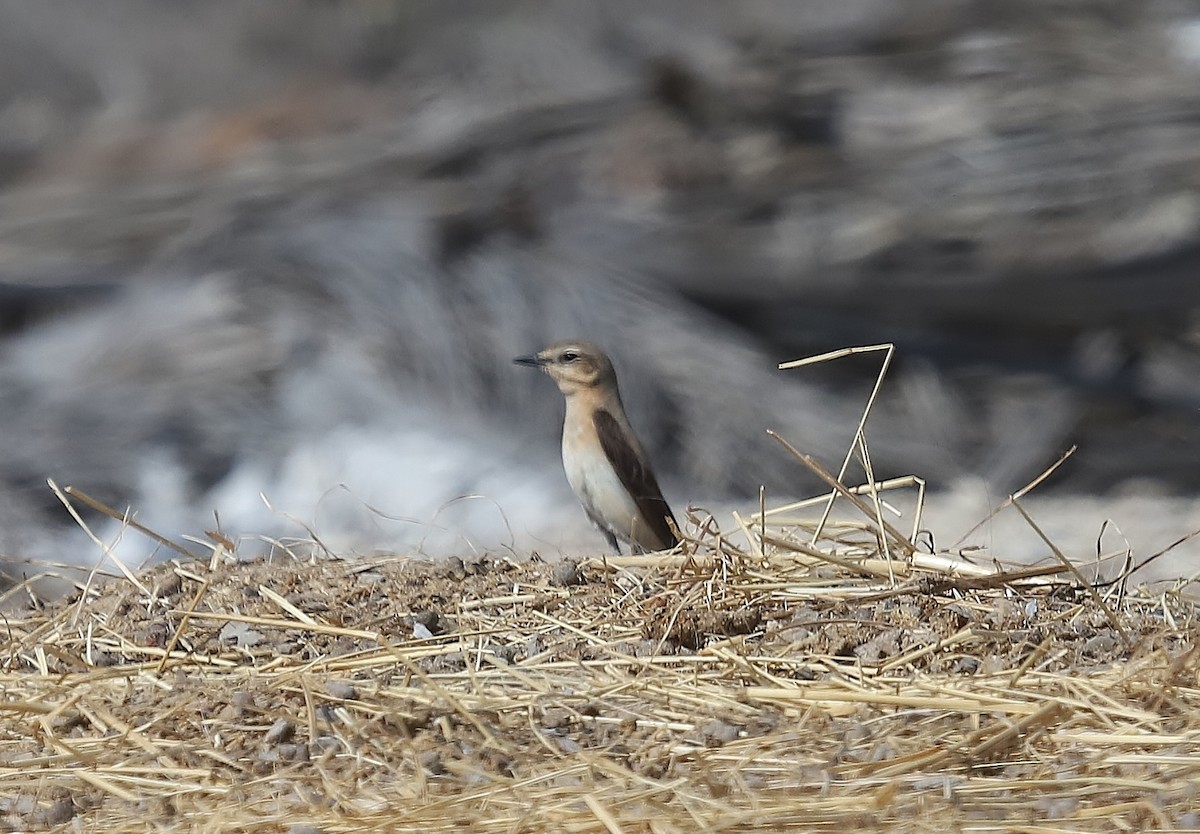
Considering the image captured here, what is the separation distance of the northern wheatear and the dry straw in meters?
1.38

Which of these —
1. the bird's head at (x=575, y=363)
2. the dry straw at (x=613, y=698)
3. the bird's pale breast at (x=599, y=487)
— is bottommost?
the bird's pale breast at (x=599, y=487)

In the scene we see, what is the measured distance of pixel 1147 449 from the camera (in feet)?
22.2

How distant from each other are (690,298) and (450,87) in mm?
1450

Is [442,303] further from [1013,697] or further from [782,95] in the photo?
[1013,697]

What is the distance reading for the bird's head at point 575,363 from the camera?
5585 mm

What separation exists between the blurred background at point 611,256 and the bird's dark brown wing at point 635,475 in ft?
3.04

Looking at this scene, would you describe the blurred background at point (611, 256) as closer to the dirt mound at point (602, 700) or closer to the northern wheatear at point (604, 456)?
the northern wheatear at point (604, 456)

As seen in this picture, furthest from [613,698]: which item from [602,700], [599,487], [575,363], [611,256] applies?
[611,256]

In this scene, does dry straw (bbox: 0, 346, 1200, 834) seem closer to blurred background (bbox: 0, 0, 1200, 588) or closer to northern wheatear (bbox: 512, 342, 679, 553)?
northern wheatear (bbox: 512, 342, 679, 553)

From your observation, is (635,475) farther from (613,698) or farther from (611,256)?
(613,698)

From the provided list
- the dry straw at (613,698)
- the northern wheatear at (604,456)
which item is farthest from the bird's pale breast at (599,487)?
the dry straw at (613,698)

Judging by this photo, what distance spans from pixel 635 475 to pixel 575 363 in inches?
19.6

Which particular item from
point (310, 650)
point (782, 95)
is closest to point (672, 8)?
point (782, 95)

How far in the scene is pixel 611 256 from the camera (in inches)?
262
